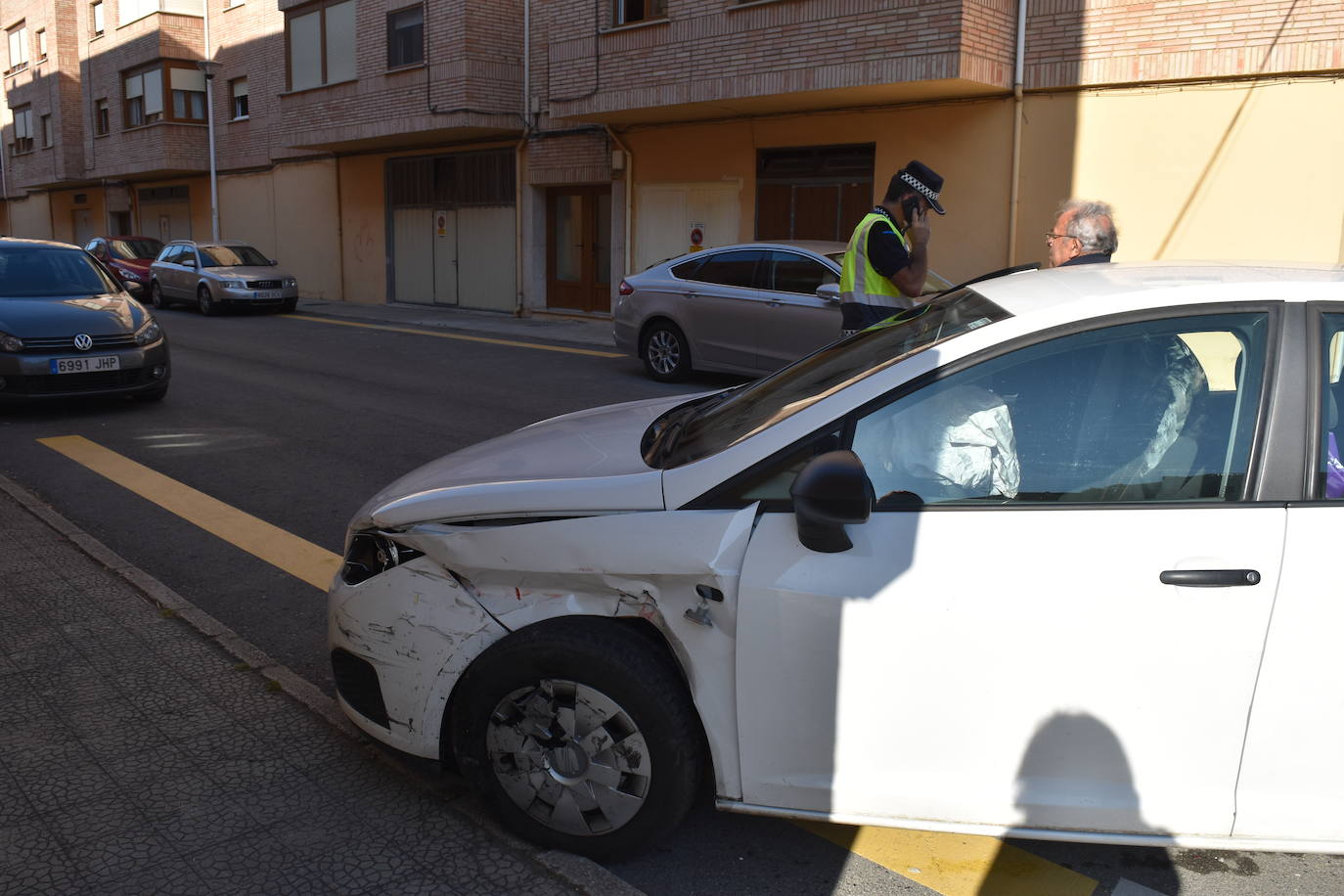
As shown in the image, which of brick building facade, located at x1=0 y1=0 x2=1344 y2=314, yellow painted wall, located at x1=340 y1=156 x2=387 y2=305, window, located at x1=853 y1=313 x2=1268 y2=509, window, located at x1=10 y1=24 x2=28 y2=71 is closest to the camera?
window, located at x1=853 y1=313 x2=1268 y2=509

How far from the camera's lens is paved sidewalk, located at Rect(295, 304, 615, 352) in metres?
17.7

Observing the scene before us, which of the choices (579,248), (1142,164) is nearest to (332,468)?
(1142,164)

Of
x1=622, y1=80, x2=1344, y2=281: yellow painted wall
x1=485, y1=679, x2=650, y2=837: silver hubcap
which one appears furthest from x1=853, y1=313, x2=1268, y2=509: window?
x1=622, y1=80, x2=1344, y2=281: yellow painted wall

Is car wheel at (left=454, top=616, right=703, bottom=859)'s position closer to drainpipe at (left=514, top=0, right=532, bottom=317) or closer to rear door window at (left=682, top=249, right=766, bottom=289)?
rear door window at (left=682, top=249, right=766, bottom=289)

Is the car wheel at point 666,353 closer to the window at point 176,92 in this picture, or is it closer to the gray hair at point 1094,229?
the gray hair at point 1094,229

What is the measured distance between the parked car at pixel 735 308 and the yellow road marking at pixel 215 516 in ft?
19.4

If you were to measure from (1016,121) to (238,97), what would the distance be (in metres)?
23.3

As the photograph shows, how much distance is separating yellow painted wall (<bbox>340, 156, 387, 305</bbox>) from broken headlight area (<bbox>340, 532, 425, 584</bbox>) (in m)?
23.0

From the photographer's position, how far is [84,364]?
903 centimetres

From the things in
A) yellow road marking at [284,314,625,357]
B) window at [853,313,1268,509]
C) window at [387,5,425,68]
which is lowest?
yellow road marking at [284,314,625,357]

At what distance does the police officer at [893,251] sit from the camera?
6.30 meters

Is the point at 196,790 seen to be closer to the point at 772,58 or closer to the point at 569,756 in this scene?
the point at 569,756

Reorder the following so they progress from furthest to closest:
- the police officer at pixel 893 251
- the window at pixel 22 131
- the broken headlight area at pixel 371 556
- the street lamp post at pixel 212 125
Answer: the window at pixel 22 131 → the street lamp post at pixel 212 125 → the police officer at pixel 893 251 → the broken headlight area at pixel 371 556

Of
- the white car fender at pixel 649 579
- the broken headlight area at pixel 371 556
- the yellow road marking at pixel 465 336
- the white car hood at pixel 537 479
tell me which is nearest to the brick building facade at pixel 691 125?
the yellow road marking at pixel 465 336
